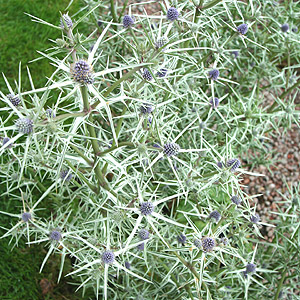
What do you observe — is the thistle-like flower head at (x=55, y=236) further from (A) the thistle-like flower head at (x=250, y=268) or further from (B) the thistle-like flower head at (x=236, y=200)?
(A) the thistle-like flower head at (x=250, y=268)

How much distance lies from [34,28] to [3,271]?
8.18 ft

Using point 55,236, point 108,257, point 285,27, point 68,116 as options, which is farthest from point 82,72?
point 285,27

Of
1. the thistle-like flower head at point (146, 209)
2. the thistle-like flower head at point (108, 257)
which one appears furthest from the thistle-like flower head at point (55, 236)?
the thistle-like flower head at point (146, 209)

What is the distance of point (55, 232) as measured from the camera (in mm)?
1740

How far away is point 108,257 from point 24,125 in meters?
0.69

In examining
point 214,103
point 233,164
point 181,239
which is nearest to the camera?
point 233,164

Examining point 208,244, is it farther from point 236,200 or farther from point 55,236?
point 55,236

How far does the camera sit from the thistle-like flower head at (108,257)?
1.52 m

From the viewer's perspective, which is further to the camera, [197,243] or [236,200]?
[236,200]

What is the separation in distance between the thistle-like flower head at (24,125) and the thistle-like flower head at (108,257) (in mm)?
655

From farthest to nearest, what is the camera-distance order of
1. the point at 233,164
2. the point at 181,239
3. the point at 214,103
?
the point at 214,103, the point at 181,239, the point at 233,164

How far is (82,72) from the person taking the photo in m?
1.15

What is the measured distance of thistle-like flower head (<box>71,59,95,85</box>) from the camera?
1147 millimetres

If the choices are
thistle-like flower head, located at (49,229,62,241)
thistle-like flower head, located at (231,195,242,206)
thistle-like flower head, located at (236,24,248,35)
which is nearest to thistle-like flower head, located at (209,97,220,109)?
thistle-like flower head, located at (236,24,248,35)
